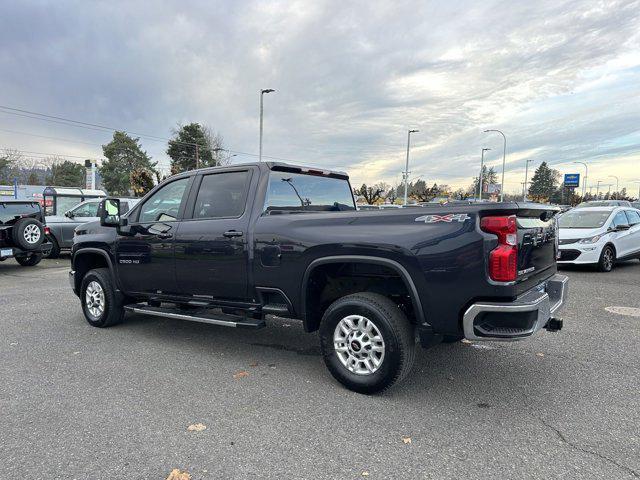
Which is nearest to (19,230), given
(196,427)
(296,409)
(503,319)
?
(196,427)

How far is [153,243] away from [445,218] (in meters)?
3.36

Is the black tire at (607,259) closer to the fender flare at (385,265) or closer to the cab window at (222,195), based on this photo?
the fender flare at (385,265)

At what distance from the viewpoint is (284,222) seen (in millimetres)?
4199

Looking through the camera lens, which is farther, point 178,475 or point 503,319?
point 503,319

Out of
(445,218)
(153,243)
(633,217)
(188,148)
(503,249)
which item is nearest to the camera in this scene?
(503,249)

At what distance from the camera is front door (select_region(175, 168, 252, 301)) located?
177 inches

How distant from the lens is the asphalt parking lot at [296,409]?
2.83 meters

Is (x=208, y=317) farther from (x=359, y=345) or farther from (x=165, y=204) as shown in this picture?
(x=359, y=345)

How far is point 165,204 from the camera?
5.30 metres

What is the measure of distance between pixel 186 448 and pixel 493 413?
7.45 feet

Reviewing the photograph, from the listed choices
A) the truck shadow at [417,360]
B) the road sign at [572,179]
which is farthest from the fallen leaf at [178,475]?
the road sign at [572,179]

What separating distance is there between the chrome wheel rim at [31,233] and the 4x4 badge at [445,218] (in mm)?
10363

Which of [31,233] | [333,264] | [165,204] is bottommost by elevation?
[31,233]

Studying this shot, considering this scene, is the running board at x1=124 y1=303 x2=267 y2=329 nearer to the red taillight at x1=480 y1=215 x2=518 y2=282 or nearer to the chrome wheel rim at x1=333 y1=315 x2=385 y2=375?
the chrome wheel rim at x1=333 y1=315 x2=385 y2=375
